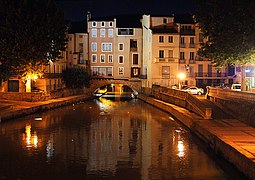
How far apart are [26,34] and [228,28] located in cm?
2836

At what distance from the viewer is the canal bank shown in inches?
763

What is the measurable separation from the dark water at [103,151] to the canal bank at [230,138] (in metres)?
0.72

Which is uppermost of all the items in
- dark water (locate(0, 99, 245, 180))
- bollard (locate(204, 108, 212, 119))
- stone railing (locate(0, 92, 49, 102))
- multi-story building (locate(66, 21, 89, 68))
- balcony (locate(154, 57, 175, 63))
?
multi-story building (locate(66, 21, 89, 68))

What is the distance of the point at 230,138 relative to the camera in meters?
24.6

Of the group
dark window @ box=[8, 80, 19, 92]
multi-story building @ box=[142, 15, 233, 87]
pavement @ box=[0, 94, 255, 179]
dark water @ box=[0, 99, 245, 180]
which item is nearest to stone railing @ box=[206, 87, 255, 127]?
pavement @ box=[0, 94, 255, 179]

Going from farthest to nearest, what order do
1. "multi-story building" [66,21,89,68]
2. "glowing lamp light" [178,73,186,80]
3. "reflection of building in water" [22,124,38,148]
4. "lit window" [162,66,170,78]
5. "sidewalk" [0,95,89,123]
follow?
1. "multi-story building" [66,21,89,68]
2. "lit window" [162,66,170,78]
3. "glowing lamp light" [178,73,186,80]
4. "sidewalk" [0,95,89,123]
5. "reflection of building in water" [22,124,38,148]

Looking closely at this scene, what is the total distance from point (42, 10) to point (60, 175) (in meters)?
37.8

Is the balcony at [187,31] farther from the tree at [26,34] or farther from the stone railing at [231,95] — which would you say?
the stone railing at [231,95]

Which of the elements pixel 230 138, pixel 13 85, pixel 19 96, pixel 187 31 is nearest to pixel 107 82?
pixel 187 31

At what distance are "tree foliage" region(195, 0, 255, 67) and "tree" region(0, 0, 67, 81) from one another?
78.1 ft

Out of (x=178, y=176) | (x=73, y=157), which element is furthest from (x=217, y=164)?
(x=73, y=157)

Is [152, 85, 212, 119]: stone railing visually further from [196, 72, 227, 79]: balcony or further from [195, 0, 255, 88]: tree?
[196, 72, 227, 79]: balcony

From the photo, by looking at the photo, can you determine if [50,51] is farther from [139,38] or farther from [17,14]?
[139,38]

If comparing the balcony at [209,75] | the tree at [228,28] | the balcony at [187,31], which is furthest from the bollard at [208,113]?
the balcony at [187,31]
